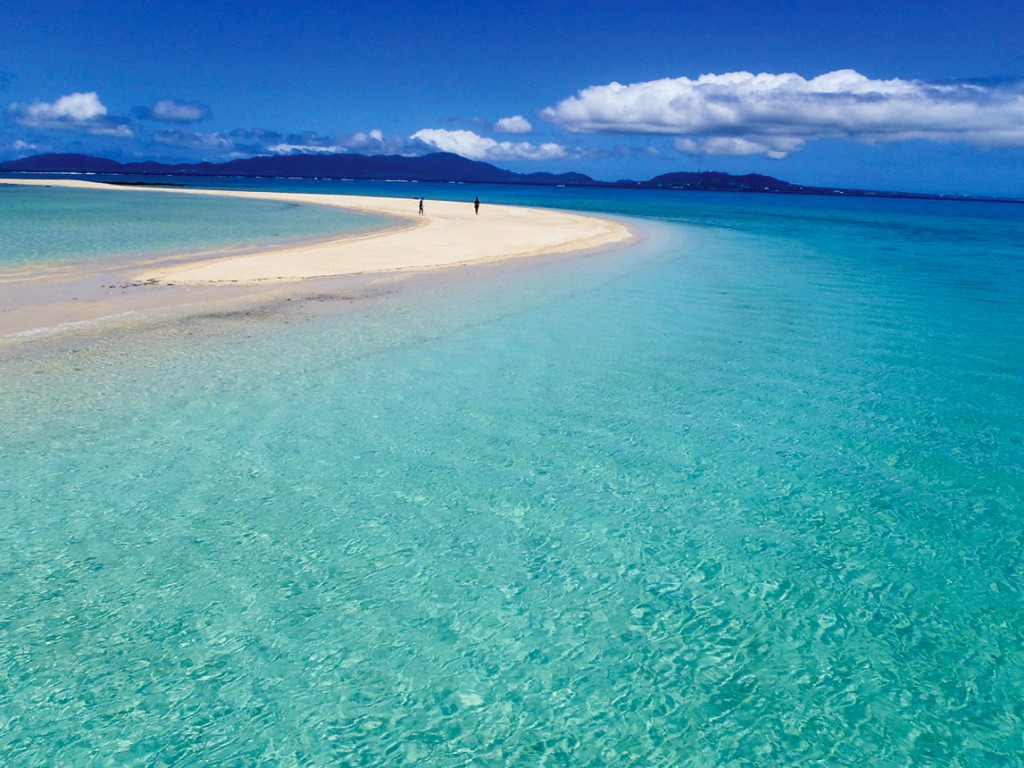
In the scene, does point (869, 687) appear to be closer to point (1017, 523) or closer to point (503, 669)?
point (503, 669)

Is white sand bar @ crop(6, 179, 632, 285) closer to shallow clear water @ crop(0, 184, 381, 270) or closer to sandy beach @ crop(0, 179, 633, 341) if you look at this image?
sandy beach @ crop(0, 179, 633, 341)

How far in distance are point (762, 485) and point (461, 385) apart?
5.79m

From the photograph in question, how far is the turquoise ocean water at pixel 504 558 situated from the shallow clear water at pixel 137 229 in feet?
61.8

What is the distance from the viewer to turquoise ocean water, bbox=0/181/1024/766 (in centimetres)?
516

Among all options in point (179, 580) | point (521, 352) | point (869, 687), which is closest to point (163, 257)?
point (521, 352)

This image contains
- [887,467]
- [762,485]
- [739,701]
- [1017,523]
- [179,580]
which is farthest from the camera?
[887,467]

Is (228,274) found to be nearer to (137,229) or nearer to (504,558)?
(504,558)

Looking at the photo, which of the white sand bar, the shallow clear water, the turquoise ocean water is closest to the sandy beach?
the white sand bar

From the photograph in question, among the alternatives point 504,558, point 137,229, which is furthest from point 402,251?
point 504,558

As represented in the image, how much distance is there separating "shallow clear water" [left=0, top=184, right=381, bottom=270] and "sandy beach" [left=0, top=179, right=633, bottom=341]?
10.8ft

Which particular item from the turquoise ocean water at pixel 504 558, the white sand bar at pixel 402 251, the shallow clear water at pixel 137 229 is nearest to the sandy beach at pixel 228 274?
the white sand bar at pixel 402 251

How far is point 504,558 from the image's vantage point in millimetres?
7309

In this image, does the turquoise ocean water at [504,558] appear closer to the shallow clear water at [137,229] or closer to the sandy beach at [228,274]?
the sandy beach at [228,274]

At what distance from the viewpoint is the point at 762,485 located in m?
9.11
